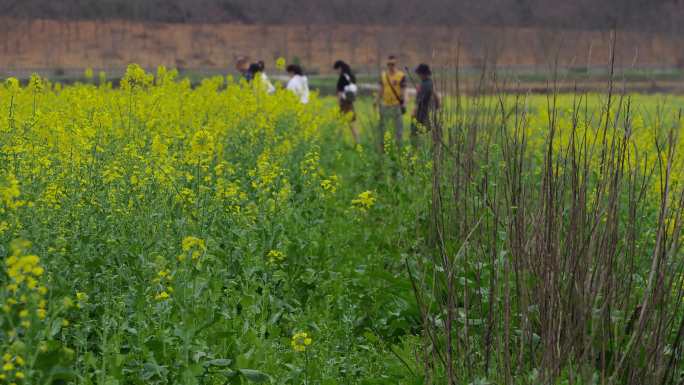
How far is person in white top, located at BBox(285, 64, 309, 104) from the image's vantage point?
47.8 feet

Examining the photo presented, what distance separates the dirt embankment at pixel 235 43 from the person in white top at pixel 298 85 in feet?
185

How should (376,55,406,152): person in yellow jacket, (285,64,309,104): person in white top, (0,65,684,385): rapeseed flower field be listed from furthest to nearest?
(285,64,309,104): person in white top → (376,55,406,152): person in yellow jacket → (0,65,684,385): rapeseed flower field

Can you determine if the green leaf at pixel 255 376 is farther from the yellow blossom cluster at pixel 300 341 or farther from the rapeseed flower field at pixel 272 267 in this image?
the yellow blossom cluster at pixel 300 341

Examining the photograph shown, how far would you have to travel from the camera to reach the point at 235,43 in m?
79.5

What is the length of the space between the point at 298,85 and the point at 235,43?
6595 centimetres

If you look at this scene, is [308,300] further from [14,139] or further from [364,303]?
[14,139]

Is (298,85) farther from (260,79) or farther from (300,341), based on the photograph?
(300,341)

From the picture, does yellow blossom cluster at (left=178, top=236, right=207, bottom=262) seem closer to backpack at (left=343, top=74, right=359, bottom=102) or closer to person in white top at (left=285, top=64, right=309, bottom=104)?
person in white top at (left=285, top=64, right=309, bottom=104)

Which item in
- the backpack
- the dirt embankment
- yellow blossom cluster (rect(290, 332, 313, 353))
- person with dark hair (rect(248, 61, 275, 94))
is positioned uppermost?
person with dark hair (rect(248, 61, 275, 94))

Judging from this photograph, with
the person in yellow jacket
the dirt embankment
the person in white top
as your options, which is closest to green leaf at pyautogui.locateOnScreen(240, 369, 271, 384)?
the person in yellow jacket

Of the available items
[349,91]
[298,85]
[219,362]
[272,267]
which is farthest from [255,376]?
[349,91]

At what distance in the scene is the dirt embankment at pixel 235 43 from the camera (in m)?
73.3

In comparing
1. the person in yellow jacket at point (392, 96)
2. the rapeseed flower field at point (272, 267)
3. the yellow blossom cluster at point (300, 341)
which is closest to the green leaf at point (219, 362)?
the rapeseed flower field at point (272, 267)

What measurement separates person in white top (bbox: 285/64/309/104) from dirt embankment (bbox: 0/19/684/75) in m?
56.4
